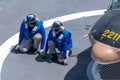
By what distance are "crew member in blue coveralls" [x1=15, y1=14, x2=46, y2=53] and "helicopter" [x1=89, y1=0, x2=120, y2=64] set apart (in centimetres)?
284

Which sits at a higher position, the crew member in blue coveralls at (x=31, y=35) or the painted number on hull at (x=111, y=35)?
the painted number on hull at (x=111, y=35)

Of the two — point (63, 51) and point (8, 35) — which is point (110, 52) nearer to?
point (63, 51)

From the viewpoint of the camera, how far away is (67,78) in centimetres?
1542

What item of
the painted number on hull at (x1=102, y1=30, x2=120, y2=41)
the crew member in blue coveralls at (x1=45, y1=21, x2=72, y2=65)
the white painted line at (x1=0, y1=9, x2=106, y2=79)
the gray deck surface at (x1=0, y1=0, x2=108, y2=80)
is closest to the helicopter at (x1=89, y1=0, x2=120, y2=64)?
the painted number on hull at (x1=102, y1=30, x2=120, y2=41)

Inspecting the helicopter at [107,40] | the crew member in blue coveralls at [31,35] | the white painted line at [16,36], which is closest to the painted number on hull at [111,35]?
the helicopter at [107,40]

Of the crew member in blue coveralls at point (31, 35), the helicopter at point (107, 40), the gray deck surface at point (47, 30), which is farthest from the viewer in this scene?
the crew member in blue coveralls at point (31, 35)

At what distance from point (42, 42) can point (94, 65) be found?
2.46 meters

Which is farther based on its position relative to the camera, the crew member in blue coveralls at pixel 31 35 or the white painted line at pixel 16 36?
the white painted line at pixel 16 36

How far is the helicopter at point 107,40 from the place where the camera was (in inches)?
529

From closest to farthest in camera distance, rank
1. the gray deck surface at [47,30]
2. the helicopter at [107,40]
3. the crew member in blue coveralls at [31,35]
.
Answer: the helicopter at [107,40]
the gray deck surface at [47,30]
the crew member in blue coveralls at [31,35]

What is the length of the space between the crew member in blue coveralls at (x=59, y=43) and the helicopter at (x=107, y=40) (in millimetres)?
1581

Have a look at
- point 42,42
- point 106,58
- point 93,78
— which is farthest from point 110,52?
point 42,42

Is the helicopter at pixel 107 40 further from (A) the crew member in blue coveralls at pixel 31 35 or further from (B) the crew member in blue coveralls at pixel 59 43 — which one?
(A) the crew member in blue coveralls at pixel 31 35

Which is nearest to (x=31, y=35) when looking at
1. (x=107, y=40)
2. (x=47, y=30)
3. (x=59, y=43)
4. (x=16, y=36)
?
(x=59, y=43)
